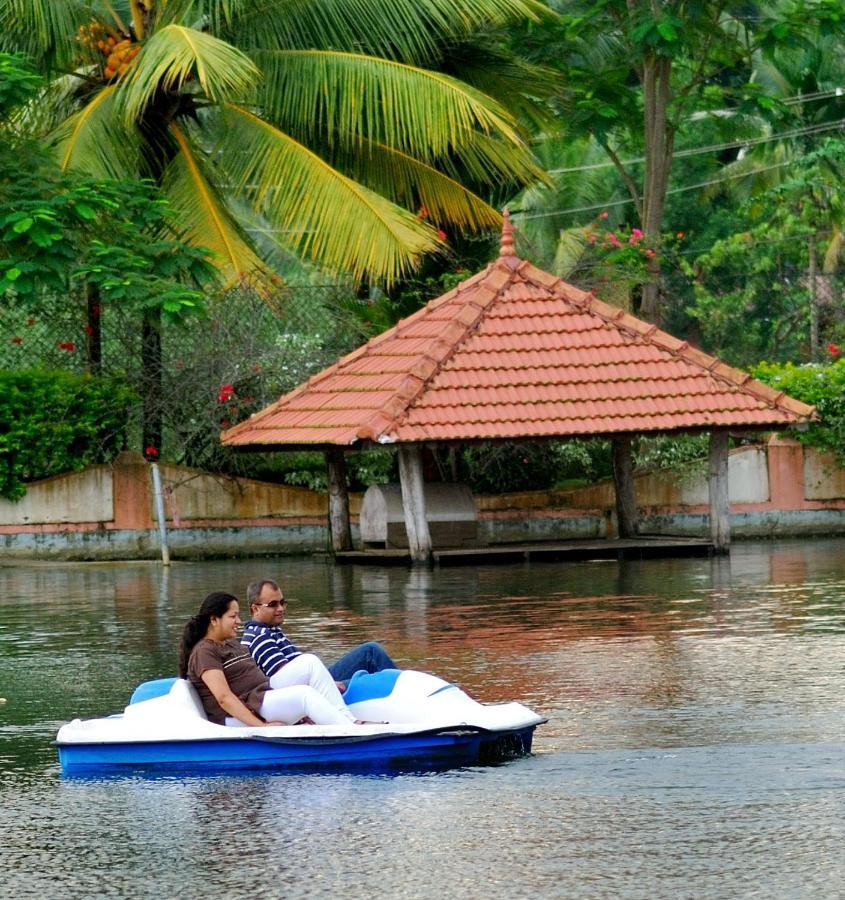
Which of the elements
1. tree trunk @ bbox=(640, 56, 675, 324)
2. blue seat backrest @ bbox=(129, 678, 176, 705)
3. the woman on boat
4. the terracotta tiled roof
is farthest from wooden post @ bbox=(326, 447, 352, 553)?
blue seat backrest @ bbox=(129, 678, 176, 705)

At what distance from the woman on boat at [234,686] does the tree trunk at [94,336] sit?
644 inches

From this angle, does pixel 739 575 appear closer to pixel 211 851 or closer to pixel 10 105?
pixel 10 105

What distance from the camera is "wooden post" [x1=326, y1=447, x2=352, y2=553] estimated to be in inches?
972

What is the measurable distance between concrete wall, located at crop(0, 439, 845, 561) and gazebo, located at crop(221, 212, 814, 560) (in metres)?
2.09

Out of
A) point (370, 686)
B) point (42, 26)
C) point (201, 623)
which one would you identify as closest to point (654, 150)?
point (42, 26)

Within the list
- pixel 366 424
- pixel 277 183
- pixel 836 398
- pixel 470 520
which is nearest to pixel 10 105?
pixel 277 183

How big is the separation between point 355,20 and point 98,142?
4.03 meters

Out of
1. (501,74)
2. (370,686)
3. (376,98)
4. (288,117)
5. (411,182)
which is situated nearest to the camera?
(370,686)

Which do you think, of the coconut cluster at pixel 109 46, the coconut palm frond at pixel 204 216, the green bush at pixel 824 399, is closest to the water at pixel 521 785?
the coconut palm frond at pixel 204 216

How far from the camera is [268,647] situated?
10.6m

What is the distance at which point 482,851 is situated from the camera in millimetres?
7711

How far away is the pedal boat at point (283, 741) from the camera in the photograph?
31.6 feet

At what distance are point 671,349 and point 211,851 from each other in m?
16.5

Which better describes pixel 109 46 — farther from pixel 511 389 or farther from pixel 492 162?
pixel 511 389
